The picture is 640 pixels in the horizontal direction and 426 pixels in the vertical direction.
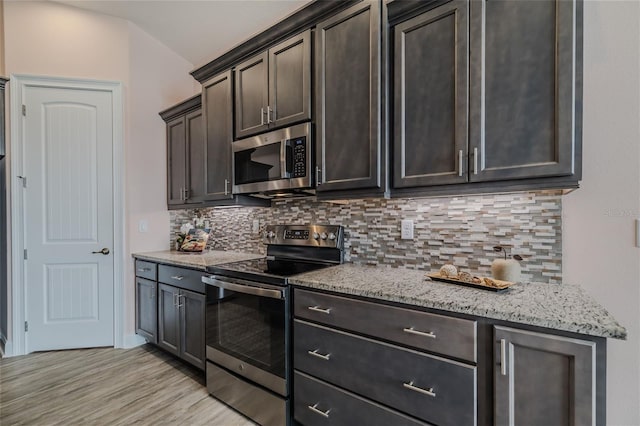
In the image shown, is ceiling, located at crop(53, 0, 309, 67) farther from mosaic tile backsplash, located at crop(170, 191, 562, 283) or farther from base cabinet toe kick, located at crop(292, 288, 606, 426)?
base cabinet toe kick, located at crop(292, 288, 606, 426)

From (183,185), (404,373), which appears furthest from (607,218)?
(183,185)

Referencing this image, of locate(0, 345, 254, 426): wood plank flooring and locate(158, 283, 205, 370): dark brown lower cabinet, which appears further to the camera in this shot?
locate(158, 283, 205, 370): dark brown lower cabinet

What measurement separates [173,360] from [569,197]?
3.12 m

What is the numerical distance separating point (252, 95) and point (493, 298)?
1998 millimetres

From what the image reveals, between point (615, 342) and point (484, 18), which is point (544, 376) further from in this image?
point (484, 18)

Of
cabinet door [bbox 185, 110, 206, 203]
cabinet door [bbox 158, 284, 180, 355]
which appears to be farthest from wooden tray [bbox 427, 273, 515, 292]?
cabinet door [bbox 185, 110, 206, 203]

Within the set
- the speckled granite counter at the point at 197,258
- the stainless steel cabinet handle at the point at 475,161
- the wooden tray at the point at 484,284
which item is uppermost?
the stainless steel cabinet handle at the point at 475,161

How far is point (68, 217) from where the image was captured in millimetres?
2807

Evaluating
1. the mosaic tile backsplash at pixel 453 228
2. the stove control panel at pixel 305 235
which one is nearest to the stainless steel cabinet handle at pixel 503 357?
the mosaic tile backsplash at pixel 453 228

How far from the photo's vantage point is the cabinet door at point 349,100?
1.64m

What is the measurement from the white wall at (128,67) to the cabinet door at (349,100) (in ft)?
7.11

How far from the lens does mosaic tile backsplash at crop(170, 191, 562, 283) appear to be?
1.46m

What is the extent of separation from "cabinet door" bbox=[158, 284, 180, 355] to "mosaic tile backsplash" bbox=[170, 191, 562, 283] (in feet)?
3.69

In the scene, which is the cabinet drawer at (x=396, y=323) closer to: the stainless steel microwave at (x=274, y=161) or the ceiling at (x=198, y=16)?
the stainless steel microwave at (x=274, y=161)
